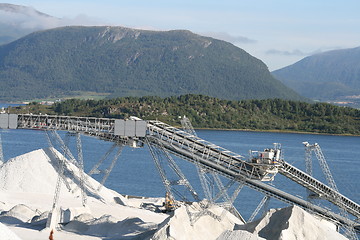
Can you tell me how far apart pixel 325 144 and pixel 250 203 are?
9434 centimetres

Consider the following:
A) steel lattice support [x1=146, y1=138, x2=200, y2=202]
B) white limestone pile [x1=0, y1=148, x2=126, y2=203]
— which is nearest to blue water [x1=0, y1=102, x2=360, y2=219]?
white limestone pile [x1=0, y1=148, x2=126, y2=203]

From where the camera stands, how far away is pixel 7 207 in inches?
2269

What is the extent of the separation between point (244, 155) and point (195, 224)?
76731 millimetres

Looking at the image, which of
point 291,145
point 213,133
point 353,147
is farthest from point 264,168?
point 213,133

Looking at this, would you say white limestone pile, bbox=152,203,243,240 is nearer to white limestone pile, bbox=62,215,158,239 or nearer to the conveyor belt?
white limestone pile, bbox=62,215,158,239

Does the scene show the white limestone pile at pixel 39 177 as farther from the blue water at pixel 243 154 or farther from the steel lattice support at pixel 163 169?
the blue water at pixel 243 154

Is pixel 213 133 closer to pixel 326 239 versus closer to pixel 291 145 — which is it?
pixel 291 145

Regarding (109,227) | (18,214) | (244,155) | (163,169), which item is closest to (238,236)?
(109,227)

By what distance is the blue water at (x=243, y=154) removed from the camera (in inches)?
3234

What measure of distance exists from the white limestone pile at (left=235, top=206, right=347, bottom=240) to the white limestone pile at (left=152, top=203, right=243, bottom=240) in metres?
3.57

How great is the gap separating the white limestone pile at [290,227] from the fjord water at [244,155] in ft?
70.0

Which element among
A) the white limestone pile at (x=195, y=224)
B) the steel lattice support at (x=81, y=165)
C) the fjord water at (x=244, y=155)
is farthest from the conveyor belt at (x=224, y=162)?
the fjord water at (x=244, y=155)

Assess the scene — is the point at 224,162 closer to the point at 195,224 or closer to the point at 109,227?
the point at 195,224

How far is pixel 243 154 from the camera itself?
126125mm
